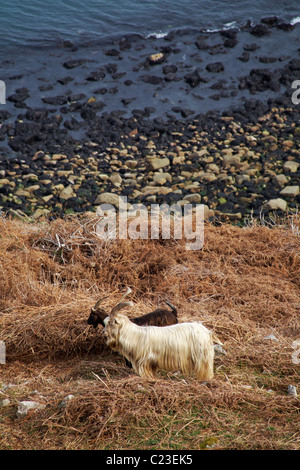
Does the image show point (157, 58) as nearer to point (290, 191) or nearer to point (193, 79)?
point (193, 79)

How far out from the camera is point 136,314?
605 centimetres

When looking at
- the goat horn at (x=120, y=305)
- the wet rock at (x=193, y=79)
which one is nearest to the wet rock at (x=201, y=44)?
the wet rock at (x=193, y=79)

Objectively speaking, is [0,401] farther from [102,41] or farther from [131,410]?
[102,41]

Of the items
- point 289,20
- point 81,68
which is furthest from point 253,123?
point 289,20

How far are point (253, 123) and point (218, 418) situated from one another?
1172 centimetres

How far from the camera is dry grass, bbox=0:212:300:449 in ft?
14.0

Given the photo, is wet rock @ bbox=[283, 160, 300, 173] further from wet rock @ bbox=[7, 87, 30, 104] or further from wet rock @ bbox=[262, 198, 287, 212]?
wet rock @ bbox=[7, 87, 30, 104]

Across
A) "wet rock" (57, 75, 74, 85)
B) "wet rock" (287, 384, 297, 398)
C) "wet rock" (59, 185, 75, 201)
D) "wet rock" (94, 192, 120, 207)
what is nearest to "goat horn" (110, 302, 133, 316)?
"wet rock" (287, 384, 297, 398)

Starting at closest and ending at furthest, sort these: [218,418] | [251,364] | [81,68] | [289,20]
Answer: [218,418]
[251,364]
[81,68]
[289,20]

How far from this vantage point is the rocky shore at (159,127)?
12.1 metres

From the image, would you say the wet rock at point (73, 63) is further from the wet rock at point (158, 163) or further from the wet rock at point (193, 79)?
the wet rock at point (158, 163)

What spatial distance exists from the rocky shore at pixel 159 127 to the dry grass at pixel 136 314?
3.38 m

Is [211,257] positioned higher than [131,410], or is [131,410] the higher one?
[211,257]

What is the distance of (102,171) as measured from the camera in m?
13.0
